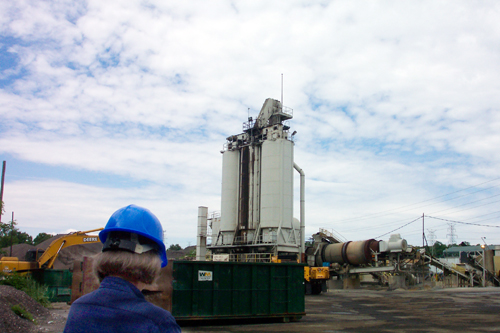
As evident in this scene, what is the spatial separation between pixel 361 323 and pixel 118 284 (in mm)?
14662

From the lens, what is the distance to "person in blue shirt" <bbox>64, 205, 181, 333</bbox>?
1942mm

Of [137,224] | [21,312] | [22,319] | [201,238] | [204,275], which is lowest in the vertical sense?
[22,319]

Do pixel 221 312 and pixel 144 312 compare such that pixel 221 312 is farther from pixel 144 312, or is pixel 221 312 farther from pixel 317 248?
pixel 317 248

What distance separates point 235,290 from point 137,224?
13264mm

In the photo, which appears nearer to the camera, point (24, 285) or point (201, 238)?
point (24, 285)

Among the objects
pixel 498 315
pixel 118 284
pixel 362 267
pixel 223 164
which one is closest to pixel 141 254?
pixel 118 284

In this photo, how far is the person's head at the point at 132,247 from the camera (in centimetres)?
217

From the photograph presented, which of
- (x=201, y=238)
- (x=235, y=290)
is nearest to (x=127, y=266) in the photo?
(x=235, y=290)

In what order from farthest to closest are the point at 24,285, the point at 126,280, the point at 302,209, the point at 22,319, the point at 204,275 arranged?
the point at 302,209, the point at 24,285, the point at 204,275, the point at 22,319, the point at 126,280

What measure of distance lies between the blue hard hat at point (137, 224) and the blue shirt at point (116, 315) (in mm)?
319

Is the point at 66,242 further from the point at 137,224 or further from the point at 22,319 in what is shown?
the point at 137,224

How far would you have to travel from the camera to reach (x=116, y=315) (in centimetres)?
194

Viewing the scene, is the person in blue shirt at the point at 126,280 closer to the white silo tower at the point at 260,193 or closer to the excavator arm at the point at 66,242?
the excavator arm at the point at 66,242

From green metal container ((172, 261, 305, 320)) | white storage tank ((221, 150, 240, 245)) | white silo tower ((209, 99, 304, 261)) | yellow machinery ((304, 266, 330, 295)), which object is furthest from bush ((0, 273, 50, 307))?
white storage tank ((221, 150, 240, 245))
